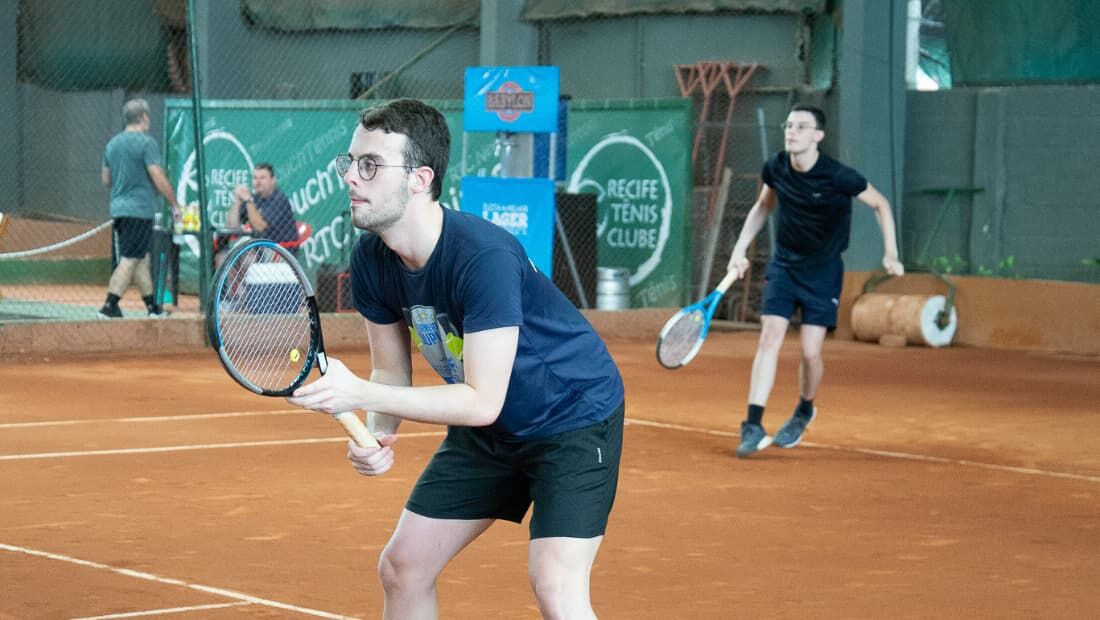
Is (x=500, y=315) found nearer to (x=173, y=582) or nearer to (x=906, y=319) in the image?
(x=173, y=582)

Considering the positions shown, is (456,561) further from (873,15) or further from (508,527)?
(873,15)

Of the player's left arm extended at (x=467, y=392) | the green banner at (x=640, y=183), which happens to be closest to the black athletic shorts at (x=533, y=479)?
the player's left arm extended at (x=467, y=392)

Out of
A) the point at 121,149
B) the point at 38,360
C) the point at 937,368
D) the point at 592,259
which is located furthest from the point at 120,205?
the point at 937,368

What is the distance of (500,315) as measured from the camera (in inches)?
148

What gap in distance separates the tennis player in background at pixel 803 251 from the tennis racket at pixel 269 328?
427 centimetres

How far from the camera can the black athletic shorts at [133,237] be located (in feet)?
49.6

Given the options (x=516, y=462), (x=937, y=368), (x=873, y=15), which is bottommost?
(x=937, y=368)

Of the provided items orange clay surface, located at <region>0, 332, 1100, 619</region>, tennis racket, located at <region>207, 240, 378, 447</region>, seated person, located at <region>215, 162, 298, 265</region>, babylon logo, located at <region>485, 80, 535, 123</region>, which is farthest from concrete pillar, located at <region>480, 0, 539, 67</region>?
tennis racket, located at <region>207, 240, 378, 447</region>

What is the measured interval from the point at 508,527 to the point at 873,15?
39.8 feet

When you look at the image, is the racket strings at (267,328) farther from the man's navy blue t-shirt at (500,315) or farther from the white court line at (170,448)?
the white court line at (170,448)

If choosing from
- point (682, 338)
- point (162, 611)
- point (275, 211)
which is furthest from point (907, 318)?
point (162, 611)

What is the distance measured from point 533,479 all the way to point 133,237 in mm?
11606

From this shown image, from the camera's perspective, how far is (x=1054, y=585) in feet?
20.4

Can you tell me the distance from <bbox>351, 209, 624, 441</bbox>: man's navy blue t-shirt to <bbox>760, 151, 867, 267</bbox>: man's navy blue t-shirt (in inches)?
210
